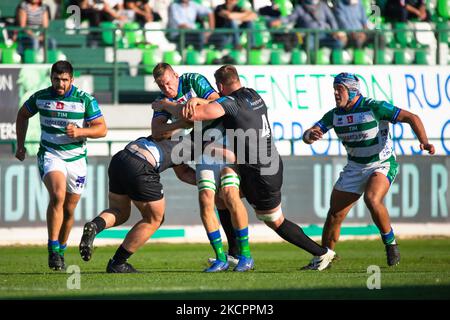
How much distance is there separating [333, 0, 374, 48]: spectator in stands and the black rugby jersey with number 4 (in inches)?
452

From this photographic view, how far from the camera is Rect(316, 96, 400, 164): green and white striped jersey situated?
42.0 feet

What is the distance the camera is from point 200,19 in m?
22.8

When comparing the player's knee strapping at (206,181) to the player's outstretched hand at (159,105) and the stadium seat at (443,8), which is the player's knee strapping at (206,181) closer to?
the player's outstretched hand at (159,105)

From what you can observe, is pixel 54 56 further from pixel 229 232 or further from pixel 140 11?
pixel 229 232

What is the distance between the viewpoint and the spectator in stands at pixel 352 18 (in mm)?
22922

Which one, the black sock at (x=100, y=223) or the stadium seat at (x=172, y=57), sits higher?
the stadium seat at (x=172, y=57)

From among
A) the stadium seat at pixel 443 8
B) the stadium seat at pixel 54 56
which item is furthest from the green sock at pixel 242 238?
the stadium seat at pixel 443 8

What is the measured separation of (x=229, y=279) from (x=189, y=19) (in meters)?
12.5

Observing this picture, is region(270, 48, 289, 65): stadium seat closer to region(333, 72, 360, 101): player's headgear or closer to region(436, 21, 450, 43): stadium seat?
region(436, 21, 450, 43): stadium seat

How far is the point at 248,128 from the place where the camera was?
11.7m

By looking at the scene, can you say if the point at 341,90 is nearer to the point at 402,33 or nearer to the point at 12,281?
the point at 12,281

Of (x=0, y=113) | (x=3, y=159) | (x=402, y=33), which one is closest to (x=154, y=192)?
(x=3, y=159)

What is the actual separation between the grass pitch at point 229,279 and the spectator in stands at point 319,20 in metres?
7.33

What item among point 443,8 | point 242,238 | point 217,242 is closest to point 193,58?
point 443,8
